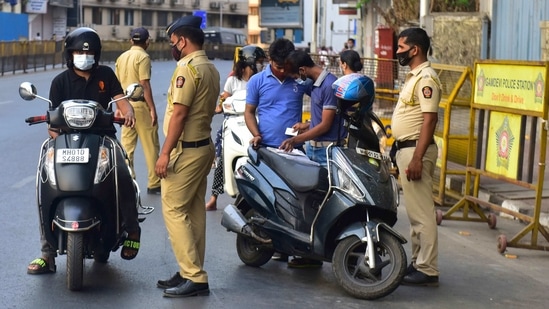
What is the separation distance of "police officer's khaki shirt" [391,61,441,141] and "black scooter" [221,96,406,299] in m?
0.26

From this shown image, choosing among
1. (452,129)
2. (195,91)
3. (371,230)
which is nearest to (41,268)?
(195,91)

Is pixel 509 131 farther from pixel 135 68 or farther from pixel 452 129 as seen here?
pixel 135 68

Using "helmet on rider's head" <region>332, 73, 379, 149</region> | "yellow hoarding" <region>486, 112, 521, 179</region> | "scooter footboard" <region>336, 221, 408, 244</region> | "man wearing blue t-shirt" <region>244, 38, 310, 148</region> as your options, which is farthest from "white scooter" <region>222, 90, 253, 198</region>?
"scooter footboard" <region>336, 221, 408, 244</region>

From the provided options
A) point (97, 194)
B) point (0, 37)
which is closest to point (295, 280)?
point (97, 194)

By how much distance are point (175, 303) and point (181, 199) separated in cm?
70

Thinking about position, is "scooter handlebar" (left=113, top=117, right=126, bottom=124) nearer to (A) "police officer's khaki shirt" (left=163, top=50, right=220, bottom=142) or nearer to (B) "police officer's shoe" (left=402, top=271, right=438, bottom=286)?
(A) "police officer's khaki shirt" (left=163, top=50, right=220, bottom=142)

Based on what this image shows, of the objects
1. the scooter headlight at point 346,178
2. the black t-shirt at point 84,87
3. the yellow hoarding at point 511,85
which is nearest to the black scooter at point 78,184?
the black t-shirt at point 84,87

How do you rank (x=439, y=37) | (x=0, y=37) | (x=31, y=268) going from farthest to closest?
(x=0, y=37) < (x=439, y=37) < (x=31, y=268)

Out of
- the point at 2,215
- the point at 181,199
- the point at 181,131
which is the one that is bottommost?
the point at 2,215

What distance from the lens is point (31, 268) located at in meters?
7.32

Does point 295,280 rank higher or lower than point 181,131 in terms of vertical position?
lower

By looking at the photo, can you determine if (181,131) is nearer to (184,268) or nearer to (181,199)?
(181,199)

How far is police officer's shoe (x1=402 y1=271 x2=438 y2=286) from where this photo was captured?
7.39m

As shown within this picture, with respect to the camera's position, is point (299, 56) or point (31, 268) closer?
point (31, 268)
